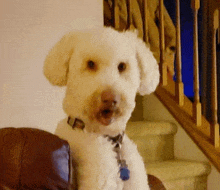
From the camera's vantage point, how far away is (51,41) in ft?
5.21

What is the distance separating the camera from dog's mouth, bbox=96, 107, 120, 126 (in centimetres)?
79

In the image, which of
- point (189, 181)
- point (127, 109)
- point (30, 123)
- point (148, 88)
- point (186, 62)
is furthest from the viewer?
point (186, 62)

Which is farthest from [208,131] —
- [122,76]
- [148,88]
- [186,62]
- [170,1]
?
[170,1]

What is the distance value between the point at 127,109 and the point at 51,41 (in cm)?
90

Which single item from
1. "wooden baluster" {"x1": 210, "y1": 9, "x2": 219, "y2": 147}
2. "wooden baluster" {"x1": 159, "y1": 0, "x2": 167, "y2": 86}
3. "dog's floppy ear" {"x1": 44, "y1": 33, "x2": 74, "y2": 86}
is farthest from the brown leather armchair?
"wooden baluster" {"x1": 159, "y1": 0, "x2": 167, "y2": 86}

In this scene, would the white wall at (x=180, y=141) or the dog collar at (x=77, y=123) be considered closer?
the dog collar at (x=77, y=123)

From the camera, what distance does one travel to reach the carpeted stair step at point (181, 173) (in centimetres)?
174

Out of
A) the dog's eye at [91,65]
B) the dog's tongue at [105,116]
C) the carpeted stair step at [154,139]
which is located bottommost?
the carpeted stair step at [154,139]

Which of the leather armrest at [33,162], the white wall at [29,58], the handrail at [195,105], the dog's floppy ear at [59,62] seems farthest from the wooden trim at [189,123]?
the leather armrest at [33,162]

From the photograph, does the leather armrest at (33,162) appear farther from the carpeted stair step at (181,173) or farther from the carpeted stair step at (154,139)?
the carpeted stair step at (154,139)

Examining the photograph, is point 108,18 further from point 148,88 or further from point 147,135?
point 148,88

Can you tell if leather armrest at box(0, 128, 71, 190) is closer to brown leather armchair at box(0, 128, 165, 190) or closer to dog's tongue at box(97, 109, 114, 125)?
brown leather armchair at box(0, 128, 165, 190)

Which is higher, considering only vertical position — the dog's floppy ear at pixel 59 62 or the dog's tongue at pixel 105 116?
the dog's floppy ear at pixel 59 62

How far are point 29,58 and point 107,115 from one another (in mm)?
868
